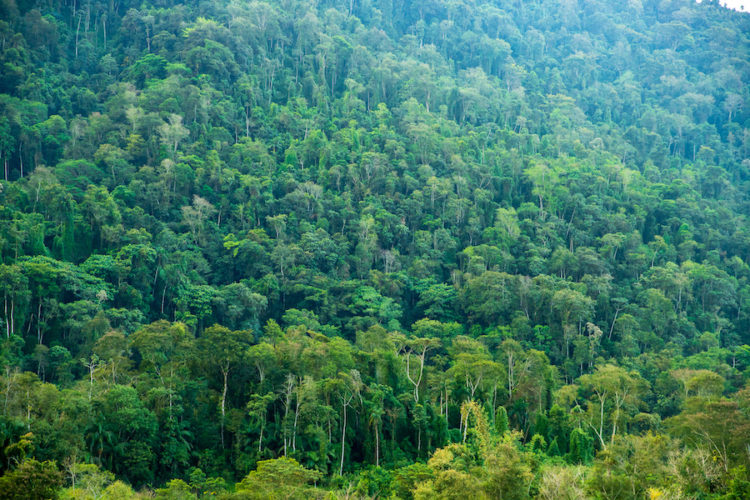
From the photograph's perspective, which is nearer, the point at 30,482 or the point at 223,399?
the point at 30,482

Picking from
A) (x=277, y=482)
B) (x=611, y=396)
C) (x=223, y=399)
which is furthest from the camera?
(x=611, y=396)

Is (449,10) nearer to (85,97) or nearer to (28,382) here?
(85,97)

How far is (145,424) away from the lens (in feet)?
91.3

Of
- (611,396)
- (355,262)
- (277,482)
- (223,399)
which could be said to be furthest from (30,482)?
(355,262)

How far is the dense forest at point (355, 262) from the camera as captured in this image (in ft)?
88.5

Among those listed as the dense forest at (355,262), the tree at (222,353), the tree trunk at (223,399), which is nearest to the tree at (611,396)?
the dense forest at (355,262)

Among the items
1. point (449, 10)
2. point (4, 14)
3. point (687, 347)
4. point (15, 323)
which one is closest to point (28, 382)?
point (15, 323)

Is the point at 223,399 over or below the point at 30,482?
below

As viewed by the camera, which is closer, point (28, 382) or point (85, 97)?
point (28, 382)

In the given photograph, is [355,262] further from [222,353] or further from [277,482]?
[277,482]

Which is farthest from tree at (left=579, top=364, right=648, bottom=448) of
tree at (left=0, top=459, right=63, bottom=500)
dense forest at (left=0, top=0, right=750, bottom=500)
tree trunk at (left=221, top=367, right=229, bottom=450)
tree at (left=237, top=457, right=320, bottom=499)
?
tree at (left=0, top=459, right=63, bottom=500)

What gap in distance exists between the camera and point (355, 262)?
49375 millimetres

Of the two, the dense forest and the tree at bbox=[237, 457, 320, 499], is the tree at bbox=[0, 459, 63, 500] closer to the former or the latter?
the dense forest

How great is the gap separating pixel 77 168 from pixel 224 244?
1183 cm
